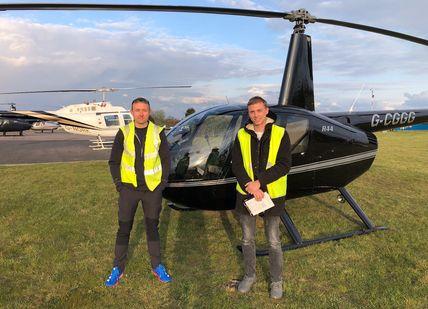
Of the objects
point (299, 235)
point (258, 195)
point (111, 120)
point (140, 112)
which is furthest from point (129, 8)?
point (111, 120)

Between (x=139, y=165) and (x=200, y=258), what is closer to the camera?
(x=139, y=165)

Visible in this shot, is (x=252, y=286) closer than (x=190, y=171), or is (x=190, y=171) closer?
(x=252, y=286)

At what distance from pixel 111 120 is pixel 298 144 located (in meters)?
19.7

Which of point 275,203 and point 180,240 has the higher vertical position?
point 275,203

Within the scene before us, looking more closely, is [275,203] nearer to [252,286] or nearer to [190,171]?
[252,286]

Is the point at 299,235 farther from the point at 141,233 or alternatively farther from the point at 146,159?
the point at 146,159

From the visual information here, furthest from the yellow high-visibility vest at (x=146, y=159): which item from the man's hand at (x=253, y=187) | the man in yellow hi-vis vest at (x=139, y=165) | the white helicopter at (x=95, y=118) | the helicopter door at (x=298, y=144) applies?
the white helicopter at (x=95, y=118)

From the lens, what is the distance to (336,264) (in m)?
4.76

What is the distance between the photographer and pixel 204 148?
4922 millimetres

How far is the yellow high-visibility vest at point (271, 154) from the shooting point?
3.58 meters

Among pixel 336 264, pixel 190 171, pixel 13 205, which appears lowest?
pixel 13 205

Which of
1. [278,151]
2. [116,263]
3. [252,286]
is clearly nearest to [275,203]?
[278,151]

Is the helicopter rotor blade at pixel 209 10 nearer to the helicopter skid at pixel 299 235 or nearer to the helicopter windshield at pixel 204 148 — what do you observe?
A: the helicopter windshield at pixel 204 148

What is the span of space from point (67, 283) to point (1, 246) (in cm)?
176
